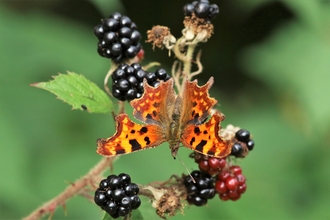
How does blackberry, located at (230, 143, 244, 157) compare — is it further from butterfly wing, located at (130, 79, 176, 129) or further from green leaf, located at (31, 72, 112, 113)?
green leaf, located at (31, 72, 112, 113)

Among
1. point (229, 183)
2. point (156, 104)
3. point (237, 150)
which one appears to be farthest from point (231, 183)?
point (156, 104)

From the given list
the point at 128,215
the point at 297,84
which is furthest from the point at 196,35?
the point at 297,84

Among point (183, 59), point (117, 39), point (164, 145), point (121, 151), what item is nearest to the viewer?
point (121, 151)

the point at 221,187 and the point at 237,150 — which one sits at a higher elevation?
the point at 237,150

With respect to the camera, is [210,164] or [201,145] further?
[210,164]

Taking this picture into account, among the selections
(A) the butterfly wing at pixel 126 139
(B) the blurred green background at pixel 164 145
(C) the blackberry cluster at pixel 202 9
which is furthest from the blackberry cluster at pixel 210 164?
(B) the blurred green background at pixel 164 145

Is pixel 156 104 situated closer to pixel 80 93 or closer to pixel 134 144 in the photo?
pixel 134 144
